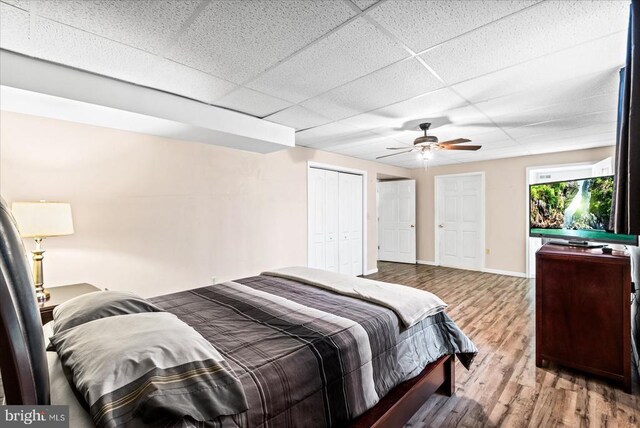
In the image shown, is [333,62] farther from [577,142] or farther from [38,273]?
[577,142]

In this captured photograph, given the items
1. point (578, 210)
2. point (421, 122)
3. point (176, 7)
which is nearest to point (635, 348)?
point (578, 210)

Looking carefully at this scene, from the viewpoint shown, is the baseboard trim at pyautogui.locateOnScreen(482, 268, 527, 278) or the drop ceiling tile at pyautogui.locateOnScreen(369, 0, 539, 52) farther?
the baseboard trim at pyautogui.locateOnScreen(482, 268, 527, 278)

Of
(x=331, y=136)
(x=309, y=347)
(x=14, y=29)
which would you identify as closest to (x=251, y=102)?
(x=331, y=136)

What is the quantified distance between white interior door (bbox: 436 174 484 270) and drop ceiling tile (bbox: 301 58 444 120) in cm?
427

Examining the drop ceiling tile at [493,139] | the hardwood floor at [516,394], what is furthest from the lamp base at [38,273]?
the drop ceiling tile at [493,139]

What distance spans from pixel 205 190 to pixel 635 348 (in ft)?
14.1

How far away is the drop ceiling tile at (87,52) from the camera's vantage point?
5.67ft

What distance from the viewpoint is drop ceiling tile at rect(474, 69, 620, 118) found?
234 cm

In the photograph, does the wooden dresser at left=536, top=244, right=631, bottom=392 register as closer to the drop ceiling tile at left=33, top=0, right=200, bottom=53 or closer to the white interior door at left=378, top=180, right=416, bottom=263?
the drop ceiling tile at left=33, top=0, right=200, bottom=53

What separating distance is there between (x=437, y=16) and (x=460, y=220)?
5533 mm

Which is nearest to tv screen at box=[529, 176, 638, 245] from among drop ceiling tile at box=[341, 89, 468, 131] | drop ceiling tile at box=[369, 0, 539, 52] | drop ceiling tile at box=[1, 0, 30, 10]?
drop ceiling tile at box=[341, 89, 468, 131]

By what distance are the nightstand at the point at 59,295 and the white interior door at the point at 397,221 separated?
6030mm

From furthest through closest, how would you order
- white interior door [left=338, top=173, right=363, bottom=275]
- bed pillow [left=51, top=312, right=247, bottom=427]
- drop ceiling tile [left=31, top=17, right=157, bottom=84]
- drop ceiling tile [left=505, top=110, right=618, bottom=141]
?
white interior door [left=338, top=173, right=363, bottom=275], drop ceiling tile [left=505, top=110, right=618, bottom=141], drop ceiling tile [left=31, top=17, right=157, bottom=84], bed pillow [left=51, top=312, right=247, bottom=427]

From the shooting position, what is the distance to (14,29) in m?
1.69
